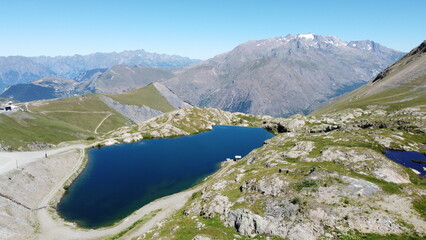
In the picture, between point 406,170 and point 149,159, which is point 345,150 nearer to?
point 406,170

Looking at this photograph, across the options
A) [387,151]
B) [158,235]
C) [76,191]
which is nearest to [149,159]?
[76,191]

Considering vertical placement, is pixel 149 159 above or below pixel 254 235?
below

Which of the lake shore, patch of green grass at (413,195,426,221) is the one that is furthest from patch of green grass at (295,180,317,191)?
the lake shore

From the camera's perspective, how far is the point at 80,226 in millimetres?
78938

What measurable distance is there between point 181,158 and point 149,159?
62.2 feet

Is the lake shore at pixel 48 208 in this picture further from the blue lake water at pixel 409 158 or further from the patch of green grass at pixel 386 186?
the blue lake water at pixel 409 158

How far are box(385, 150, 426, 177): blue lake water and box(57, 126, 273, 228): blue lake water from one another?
7602cm

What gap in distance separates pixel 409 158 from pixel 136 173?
114 metres

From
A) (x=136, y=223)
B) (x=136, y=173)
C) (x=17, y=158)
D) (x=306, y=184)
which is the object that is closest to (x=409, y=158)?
(x=306, y=184)

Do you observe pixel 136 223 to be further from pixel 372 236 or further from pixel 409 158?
pixel 409 158

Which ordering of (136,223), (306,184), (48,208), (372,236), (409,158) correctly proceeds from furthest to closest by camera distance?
(48,208)
(409,158)
(136,223)
(306,184)
(372,236)

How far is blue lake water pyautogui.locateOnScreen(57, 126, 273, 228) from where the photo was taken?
301ft

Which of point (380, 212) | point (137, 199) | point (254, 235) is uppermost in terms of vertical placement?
point (380, 212)

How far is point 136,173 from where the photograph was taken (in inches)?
4956
